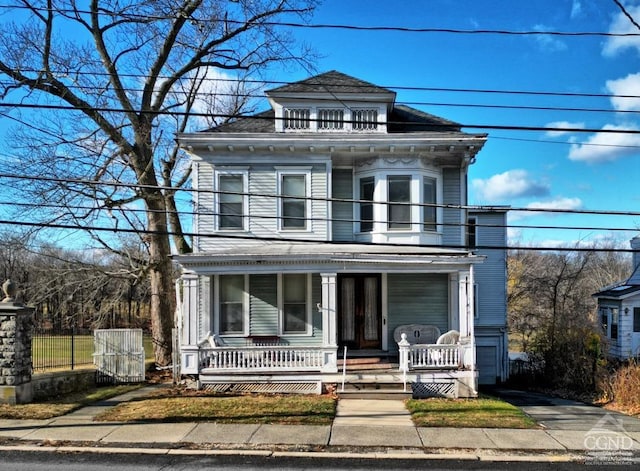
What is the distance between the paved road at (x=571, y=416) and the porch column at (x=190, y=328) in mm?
8363

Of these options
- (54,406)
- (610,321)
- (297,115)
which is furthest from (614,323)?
(54,406)

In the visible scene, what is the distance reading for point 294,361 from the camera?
42.0 ft

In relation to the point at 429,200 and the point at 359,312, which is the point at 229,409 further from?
the point at 429,200

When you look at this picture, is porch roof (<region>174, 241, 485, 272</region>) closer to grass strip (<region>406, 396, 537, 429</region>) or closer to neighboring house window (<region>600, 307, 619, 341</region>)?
grass strip (<region>406, 396, 537, 429</region>)

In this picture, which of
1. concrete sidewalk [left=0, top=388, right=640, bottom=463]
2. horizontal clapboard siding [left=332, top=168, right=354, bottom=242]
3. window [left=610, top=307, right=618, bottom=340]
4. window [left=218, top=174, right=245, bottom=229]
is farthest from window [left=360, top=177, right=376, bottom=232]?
window [left=610, top=307, right=618, bottom=340]

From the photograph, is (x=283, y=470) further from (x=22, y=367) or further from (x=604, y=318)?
(x=604, y=318)

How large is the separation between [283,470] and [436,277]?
9.04 meters

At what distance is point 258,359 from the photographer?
12695 mm

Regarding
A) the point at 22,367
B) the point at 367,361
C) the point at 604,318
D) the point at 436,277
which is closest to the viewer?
the point at 22,367

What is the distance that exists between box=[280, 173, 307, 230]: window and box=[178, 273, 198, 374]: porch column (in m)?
3.31

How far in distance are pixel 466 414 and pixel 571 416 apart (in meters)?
2.82

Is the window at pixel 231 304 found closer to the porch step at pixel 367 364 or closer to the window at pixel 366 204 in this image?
the porch step at pixel 367 364

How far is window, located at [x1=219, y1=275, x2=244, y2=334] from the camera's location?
14.7 meters

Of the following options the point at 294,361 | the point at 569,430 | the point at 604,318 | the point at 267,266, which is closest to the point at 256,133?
the point at 267,266
